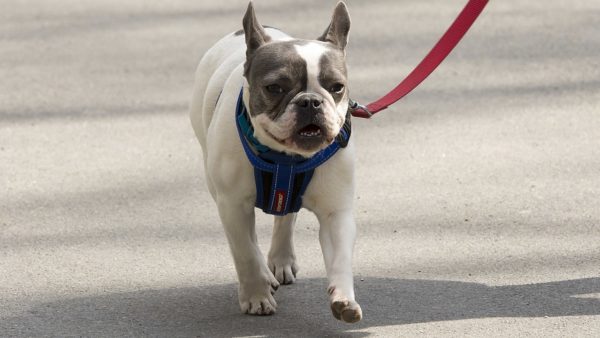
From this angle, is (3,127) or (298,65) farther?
(3,127)

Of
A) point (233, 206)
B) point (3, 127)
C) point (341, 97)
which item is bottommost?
point (3, 127)

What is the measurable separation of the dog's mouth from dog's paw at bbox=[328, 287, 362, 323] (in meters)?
0.64

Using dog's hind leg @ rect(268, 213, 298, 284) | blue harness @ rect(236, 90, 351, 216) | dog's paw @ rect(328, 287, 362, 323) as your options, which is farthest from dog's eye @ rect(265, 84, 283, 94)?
dog's hind leg @ rect(268, 213, 298, 284)

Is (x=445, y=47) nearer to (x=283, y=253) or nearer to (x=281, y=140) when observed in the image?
(x=283, y=253)

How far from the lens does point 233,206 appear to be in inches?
214

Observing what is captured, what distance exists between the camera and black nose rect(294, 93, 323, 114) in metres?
4.90

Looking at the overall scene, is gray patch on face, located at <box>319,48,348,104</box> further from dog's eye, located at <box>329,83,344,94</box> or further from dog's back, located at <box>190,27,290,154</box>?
dog's back, located at <box>190,27,290,154</box>

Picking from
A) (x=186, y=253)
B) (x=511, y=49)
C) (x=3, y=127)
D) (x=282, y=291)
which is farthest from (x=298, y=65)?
A: (x=511, y=49)

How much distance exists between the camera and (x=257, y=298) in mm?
5648

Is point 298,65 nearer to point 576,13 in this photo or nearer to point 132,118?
point 132,118

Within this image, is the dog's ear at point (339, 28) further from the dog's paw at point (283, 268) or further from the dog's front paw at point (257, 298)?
the dog's paw at point (283, 268)

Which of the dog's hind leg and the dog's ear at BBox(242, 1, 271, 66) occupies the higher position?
the dog's ear at BBox(242, 1, 271, 66)

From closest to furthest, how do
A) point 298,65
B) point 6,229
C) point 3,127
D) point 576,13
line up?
point 298,65
point 6,229
point 3,127
point 576,13

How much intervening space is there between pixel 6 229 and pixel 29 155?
1382mm
